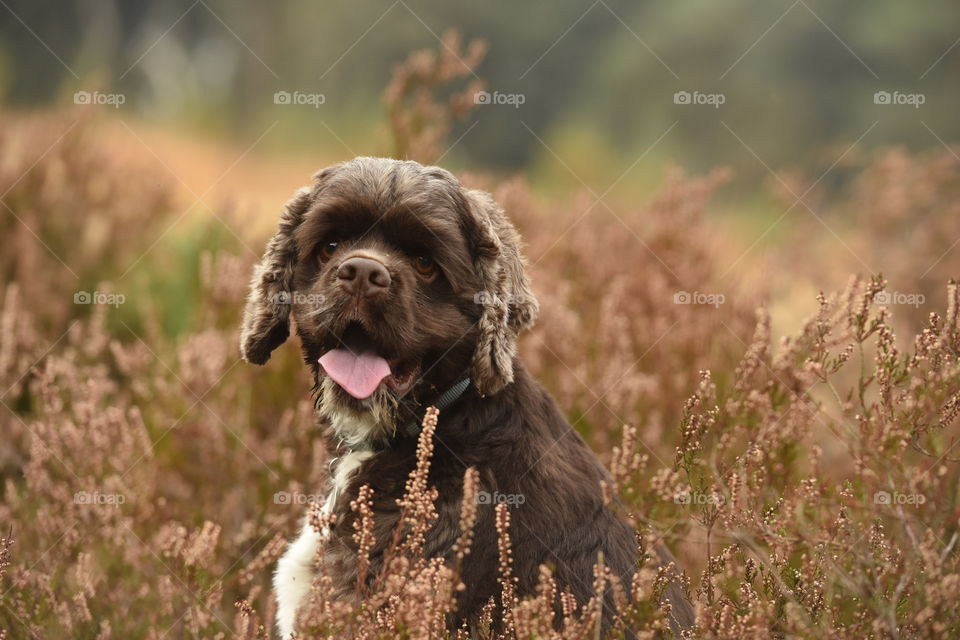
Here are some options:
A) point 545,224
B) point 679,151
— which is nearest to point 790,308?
point 545,224

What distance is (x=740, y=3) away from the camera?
75.0 ft

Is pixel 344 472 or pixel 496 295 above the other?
pixel 496 295

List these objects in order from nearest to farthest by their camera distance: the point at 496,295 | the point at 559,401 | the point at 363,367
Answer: the point at 363,367, the point at 496,295, the point at 559,401

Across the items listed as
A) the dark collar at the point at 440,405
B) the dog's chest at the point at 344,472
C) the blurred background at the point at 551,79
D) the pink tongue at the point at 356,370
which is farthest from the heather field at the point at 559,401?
the blurred background at the point at 551,79

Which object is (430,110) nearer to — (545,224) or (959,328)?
(545,224)

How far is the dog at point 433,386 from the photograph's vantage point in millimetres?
3365

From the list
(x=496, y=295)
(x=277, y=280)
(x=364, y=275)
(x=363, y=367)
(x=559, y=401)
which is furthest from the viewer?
(x=559, y=401)

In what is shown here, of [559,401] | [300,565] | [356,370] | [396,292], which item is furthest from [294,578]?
[559,401]

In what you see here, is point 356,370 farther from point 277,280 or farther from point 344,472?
point 277,280

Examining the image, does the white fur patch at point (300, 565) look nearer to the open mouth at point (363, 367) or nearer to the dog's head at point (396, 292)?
the dog's head at point (396, 292)

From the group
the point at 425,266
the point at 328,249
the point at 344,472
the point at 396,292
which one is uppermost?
the point at 328,249

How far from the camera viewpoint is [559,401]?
5.87m

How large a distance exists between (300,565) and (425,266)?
1.26 meters

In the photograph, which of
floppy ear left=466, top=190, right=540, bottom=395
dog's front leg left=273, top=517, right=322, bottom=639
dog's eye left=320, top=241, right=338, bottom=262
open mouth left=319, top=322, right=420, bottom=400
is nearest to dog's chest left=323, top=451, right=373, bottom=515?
dog's front leg left=273, top=517, right=322, bottom=639
